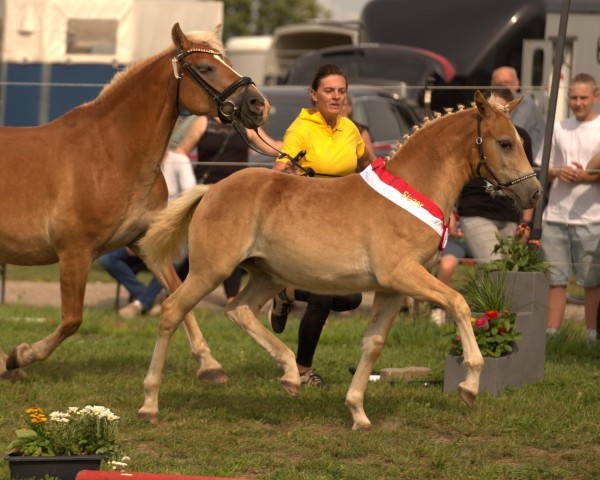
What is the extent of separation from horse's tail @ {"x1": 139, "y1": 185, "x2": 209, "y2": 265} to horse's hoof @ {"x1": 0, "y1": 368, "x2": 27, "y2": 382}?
1.56 meters

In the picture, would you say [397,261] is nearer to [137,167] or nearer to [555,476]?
[555,476]

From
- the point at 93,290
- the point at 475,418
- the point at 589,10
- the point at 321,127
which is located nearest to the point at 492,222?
the point at 321,127

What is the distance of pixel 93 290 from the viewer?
49.2 feet

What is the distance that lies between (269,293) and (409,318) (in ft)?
12.8

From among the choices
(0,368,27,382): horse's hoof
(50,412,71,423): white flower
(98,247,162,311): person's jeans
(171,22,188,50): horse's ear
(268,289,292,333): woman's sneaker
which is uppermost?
(171,22,188,50): horse's ear

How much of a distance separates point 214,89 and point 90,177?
3.49ft

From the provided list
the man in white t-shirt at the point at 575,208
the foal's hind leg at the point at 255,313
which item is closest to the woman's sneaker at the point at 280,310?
the foal's hind leg at the point at 255,313

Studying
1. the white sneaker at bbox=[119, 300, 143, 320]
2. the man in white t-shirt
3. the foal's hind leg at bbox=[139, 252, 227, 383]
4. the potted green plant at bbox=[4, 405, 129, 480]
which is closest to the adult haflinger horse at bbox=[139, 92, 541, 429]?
the foal's hind leg at bbox=[139, 252, 227, 383]

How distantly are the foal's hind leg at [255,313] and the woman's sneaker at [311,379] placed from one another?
3.40 ft

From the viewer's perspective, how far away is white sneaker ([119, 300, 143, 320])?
12.6 metres

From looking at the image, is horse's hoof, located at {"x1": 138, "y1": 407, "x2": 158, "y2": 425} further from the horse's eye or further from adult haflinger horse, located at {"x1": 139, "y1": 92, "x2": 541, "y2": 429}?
the horse's eye

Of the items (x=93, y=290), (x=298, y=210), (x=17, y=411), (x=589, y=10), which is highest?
(x=589, y=10)

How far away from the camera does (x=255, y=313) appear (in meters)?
8.11

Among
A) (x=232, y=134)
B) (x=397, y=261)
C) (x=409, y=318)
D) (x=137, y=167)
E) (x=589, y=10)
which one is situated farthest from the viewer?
(x=589, y=10)
